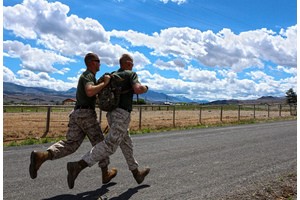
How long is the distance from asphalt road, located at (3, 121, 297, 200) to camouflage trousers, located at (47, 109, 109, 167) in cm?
55

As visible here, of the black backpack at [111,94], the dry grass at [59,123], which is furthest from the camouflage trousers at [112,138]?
the dry grass at [59,123]

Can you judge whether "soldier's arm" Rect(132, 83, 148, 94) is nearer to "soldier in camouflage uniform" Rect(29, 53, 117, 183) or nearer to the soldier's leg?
"soldier in camouflage uniform" Rect(29, 53, 117, 183)

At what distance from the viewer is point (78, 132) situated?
5.82 m

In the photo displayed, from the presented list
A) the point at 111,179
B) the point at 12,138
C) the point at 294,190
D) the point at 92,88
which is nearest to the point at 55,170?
the point at 111,179

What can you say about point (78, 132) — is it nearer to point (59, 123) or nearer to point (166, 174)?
point (166, 174)

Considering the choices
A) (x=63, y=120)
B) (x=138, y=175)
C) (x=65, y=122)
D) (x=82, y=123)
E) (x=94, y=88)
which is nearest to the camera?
(x=94, y=88)

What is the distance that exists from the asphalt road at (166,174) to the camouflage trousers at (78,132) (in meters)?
0.55

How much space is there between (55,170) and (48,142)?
20.4 feet

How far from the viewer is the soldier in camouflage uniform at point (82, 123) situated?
17.8 ft

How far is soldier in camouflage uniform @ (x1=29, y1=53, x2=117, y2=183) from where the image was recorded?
541 centimetres

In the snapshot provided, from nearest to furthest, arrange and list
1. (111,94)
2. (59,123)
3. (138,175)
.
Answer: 1. (111,94)
2. (138,175)
3. (59,123)

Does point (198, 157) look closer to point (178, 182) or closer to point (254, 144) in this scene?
point (178, 182)

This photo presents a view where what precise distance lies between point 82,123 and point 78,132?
21cm

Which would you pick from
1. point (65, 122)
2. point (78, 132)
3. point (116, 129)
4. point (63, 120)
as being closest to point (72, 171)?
point (78, 132)
